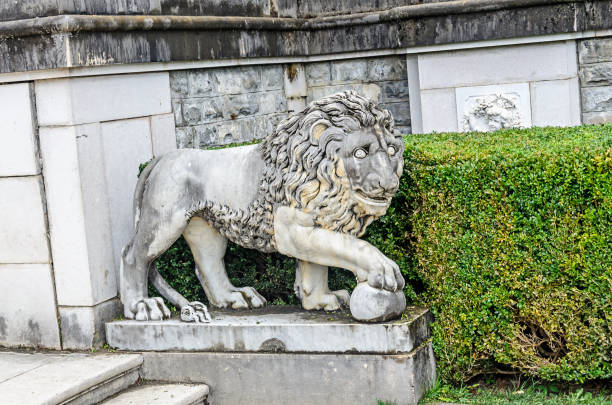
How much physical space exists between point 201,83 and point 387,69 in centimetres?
219

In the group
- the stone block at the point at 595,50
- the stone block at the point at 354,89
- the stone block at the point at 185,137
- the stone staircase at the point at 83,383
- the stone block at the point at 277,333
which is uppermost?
the stone block at the point at 595,50

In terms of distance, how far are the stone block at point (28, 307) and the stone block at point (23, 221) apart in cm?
8

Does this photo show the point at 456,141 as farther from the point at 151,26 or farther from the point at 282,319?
the point at 151,26

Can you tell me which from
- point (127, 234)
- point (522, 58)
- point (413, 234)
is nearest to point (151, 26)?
point (127, 234)

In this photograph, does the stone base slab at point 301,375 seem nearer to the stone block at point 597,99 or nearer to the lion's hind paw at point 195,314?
the lion's hind paw at point 195,314

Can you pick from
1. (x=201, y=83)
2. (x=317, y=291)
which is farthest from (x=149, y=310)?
(x=201, y=83)

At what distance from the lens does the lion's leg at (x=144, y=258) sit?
548cm

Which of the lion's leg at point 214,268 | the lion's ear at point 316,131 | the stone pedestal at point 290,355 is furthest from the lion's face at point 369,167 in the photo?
the lion's leg at point 214,268

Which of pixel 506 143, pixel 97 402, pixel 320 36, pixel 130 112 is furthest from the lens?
pixel 320 36

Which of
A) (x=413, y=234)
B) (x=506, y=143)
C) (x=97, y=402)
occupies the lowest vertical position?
(x=97, y=402)

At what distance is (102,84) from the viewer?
5.60m

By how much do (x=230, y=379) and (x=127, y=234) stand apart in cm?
125

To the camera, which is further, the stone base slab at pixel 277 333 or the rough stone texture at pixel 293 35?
the rough stone texture at pixel 293 35

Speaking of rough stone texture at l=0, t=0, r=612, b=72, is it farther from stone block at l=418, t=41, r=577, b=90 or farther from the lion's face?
the lion's face
